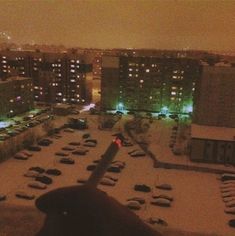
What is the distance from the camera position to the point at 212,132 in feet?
23.9

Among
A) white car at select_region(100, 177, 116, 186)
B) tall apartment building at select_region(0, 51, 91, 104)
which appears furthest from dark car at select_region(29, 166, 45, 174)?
tall apartment building at select_region(0, 51, 91, 104)

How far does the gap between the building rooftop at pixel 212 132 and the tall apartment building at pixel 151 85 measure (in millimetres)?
3345

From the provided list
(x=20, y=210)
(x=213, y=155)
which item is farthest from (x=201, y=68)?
(x=20, y=210)

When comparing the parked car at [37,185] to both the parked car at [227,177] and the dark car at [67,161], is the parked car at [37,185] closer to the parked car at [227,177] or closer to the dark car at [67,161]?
the dark car at [67,161]

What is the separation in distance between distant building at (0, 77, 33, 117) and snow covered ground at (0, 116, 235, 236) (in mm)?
3110

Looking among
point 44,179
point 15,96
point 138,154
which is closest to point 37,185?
point 44,179

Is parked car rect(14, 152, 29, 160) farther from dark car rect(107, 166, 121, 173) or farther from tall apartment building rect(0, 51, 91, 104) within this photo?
tall apartment building rect(0, 51, 91, 104)

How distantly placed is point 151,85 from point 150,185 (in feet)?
20.3

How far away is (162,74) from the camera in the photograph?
37.0 feet

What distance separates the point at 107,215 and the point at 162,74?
10522 mm

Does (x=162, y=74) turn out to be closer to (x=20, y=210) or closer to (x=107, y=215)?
(x=20, y=210)

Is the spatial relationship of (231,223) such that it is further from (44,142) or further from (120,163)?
(44,142)

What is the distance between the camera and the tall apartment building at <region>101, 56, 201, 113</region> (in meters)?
11.1

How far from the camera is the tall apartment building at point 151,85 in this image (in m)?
11.1
